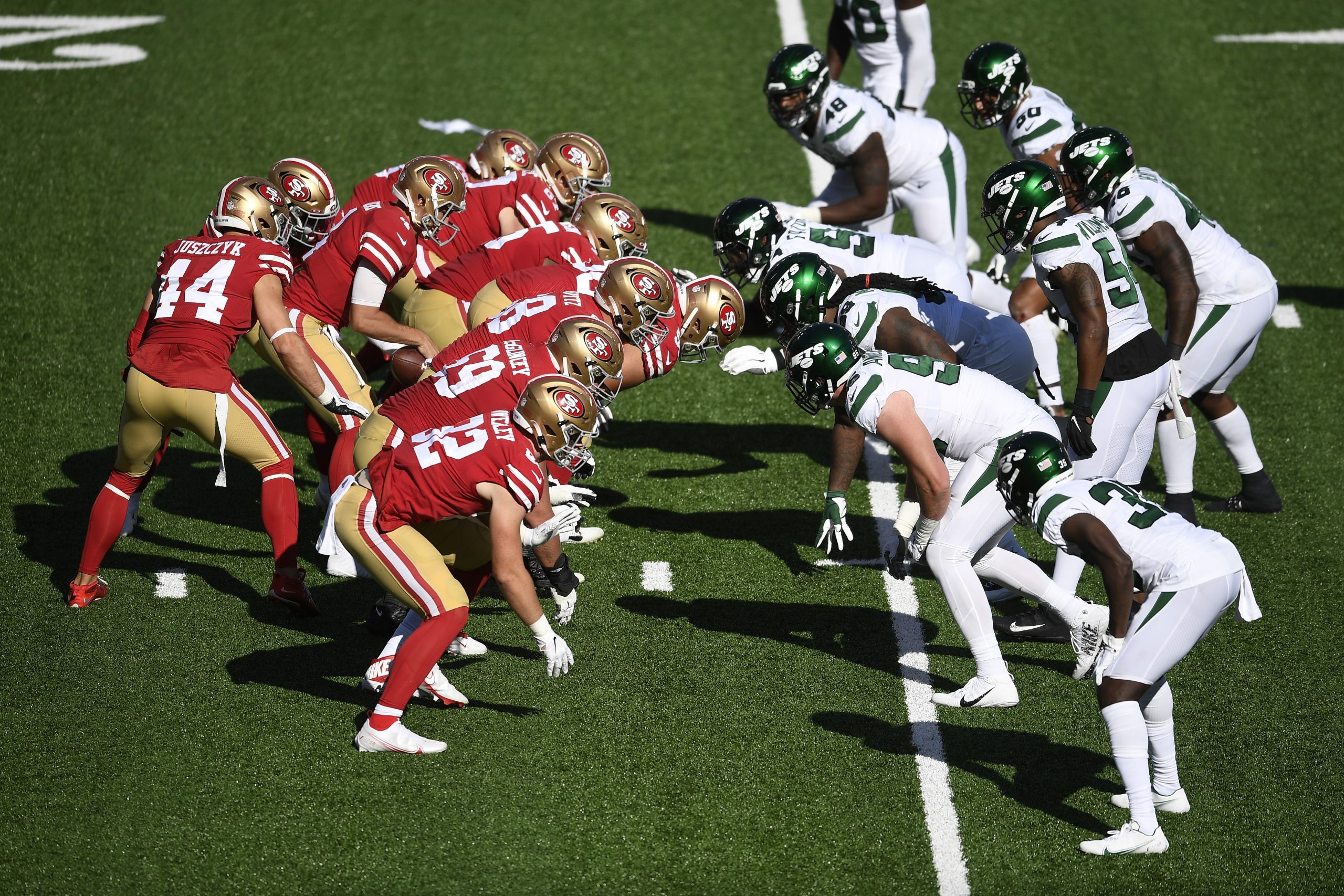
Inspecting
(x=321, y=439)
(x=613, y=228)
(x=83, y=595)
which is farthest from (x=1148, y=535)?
(x=83, y=595)

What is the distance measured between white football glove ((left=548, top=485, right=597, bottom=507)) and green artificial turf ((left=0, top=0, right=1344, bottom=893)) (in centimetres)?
35

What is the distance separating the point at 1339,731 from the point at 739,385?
4.04 metres

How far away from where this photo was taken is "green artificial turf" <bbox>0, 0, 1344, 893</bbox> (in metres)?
4.86

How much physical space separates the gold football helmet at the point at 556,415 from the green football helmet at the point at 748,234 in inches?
71.4

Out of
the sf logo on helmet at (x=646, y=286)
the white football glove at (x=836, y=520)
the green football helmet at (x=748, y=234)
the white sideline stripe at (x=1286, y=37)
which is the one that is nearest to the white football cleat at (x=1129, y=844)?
the white football glove at (x=836, y=520)

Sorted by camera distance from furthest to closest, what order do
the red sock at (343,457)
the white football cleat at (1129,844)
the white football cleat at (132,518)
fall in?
the white football cleat at (132,518)
the red sock at (343,457)
the white football cleat at (1129,844)

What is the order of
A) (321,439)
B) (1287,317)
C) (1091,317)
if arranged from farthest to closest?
(1287,317), (321,439), (1091,317)

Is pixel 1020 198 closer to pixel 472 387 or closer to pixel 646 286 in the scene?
pixel 646 286

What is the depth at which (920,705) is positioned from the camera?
5688mm

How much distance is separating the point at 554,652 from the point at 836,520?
155 cm

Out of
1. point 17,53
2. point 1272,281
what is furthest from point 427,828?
point 17,53

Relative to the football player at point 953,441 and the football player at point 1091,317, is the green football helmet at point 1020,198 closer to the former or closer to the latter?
the football player at point 1091,317

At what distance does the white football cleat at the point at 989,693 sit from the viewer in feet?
17.7

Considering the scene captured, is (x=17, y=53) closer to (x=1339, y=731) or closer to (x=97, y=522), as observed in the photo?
(x=97, y=522)
